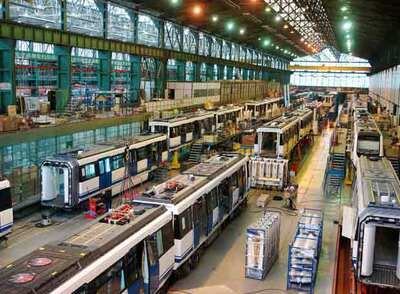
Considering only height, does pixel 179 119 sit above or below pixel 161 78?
below

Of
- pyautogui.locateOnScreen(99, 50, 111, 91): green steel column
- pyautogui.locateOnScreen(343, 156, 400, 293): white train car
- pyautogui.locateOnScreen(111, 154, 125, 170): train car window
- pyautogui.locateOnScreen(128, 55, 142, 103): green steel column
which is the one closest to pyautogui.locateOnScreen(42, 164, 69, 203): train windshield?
pyautogui.locateOnScreen(111, 154, 125, 170): train car window

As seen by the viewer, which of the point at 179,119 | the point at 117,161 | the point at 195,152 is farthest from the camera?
the point at 195,152

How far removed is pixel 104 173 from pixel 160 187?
9.28 meters

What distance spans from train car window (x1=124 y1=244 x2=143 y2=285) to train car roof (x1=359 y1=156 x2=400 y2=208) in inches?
254

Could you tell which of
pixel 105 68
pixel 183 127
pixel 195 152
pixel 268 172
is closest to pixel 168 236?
pixel 268 172

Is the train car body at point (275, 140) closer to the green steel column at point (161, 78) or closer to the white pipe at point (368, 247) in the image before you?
the green steel column at point (161, 78)

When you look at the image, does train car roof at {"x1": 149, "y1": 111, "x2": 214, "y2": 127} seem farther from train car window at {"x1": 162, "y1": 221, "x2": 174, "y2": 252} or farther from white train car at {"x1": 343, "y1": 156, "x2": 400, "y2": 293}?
train car window at {"x1": 162, "y1": 221, "x2": 174, "y2": 252}

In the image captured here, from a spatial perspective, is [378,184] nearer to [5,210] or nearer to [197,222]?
[197,222]

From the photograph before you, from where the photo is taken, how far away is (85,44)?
114 ft

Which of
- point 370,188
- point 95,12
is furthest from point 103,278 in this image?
point 95,12

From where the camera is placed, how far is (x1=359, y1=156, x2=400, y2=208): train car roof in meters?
13.9

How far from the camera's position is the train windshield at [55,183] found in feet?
74.7

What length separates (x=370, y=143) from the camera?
92.3 feet

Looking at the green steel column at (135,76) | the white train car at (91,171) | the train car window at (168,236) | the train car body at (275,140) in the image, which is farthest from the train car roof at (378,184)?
Result: the green steel column at (135,76)
